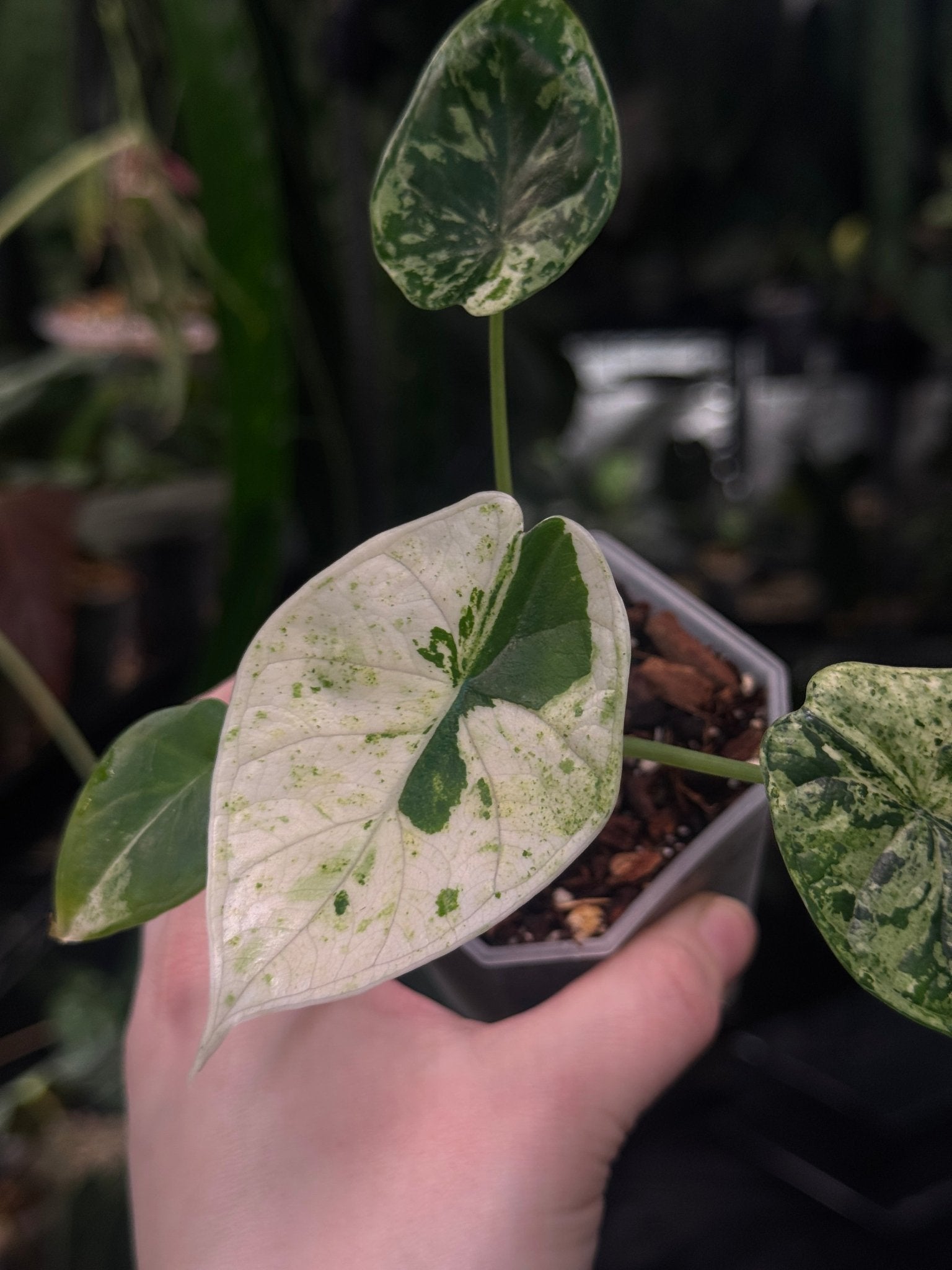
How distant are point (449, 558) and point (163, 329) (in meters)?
0.87

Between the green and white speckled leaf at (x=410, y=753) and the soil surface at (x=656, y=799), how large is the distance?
133mm

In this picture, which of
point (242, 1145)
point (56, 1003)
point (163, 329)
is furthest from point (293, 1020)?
point (163, 329)

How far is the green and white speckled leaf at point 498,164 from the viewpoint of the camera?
0.27 meters

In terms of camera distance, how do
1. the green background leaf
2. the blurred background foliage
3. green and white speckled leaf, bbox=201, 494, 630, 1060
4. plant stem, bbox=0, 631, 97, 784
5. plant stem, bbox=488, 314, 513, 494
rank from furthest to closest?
the blurred background foliage
the green background leaf
plant stem, bbox=0, 631, 97, 784
plant stem, bbox=488, 314, 513, 494
green and white speckled leaf, bbox=201, 494, 630, 1060

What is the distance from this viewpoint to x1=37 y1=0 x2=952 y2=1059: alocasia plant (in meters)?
0.21

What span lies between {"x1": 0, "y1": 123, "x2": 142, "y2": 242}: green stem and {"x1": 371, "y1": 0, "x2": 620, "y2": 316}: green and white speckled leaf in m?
0.48

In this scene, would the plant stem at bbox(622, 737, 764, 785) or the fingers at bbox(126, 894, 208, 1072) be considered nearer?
the plant stem at bbox(622, 737, 764, 785)

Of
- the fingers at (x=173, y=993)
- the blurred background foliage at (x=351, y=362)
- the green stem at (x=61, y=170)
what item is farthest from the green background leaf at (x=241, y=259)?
Result: the fingers at (x=173, y=993)

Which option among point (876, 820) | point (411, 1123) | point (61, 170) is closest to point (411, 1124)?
point (411, 1123)

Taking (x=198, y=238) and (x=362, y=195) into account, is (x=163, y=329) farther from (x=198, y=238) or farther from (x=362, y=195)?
(x=362, y=195)

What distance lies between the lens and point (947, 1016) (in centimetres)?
21

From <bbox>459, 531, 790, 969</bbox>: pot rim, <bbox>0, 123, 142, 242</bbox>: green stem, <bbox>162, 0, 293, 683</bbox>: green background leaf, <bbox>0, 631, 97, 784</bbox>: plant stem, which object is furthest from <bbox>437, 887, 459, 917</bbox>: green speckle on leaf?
<bbox>0, 123, 142, 242</bbox>: green stem

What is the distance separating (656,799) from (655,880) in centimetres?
4

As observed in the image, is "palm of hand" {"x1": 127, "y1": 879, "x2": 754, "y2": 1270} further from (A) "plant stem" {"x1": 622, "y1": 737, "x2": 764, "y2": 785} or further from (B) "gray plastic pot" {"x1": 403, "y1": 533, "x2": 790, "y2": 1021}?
(A) "plant stem" {"x1": 622, "y1": 737, "x2": 764, "y2": 785}
